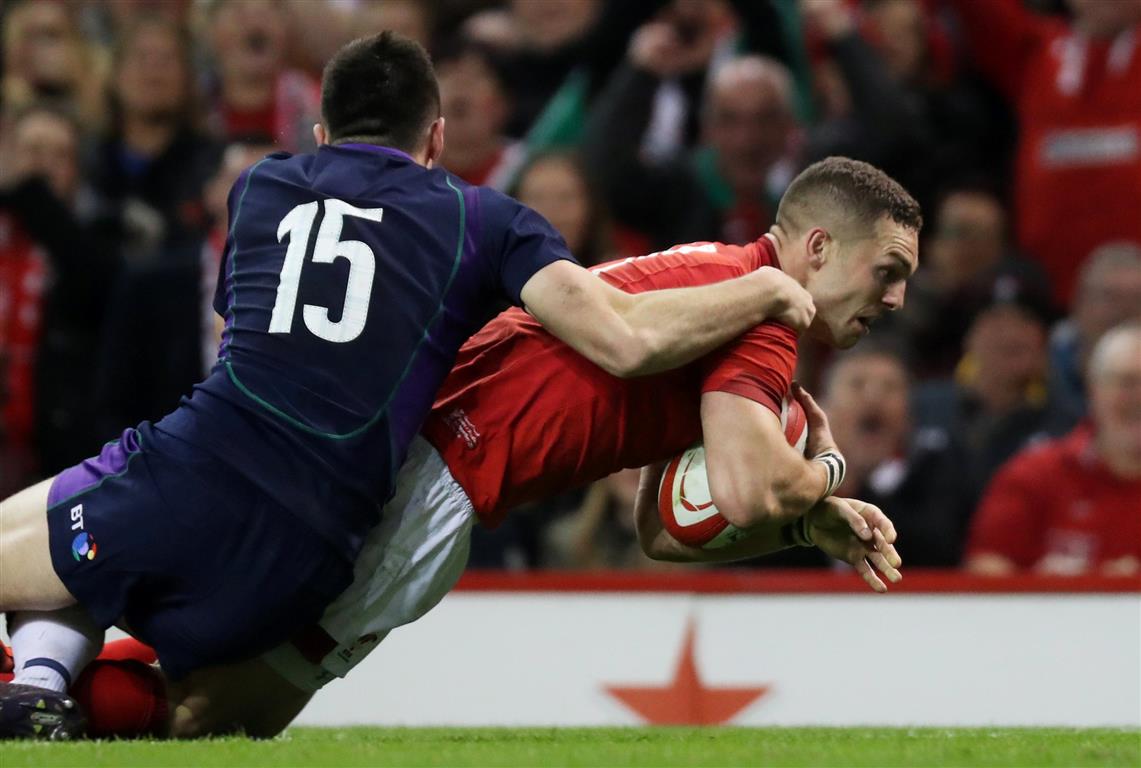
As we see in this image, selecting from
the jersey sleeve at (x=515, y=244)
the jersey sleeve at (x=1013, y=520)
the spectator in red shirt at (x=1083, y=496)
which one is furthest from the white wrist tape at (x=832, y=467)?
the jersey sleeve at (x=1013, y=520)

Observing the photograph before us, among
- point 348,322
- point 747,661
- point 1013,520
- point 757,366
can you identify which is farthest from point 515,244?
point 1013,520

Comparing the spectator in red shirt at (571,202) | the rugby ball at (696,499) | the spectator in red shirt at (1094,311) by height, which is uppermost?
the rugby ball at (696,499)

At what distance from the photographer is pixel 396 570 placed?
510 centimetres

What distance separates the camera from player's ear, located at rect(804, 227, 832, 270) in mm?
5277

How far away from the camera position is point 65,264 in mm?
9875

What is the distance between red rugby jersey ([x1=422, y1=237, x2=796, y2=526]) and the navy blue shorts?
0.51 m

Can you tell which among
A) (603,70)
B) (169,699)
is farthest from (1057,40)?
(169,699)

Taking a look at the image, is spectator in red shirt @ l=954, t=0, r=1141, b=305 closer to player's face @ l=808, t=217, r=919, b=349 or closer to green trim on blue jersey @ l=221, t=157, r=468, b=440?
player's face @ l=808, t=217, r=919, b=349

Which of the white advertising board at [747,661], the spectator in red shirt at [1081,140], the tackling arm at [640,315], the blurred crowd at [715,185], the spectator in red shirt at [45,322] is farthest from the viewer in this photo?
the spectator in red shirt at [1081,140]

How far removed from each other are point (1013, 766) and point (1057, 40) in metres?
6.89

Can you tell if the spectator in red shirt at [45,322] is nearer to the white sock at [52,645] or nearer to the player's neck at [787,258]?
the white sock at [52,645]

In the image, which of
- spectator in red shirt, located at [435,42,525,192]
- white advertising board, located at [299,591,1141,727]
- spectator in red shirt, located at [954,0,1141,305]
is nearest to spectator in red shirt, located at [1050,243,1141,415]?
spectator in red shirt, located at [954,0,1141,305]

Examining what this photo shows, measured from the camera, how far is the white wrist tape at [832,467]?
505 cm

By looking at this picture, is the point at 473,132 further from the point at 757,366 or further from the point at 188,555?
the point at 188,555
